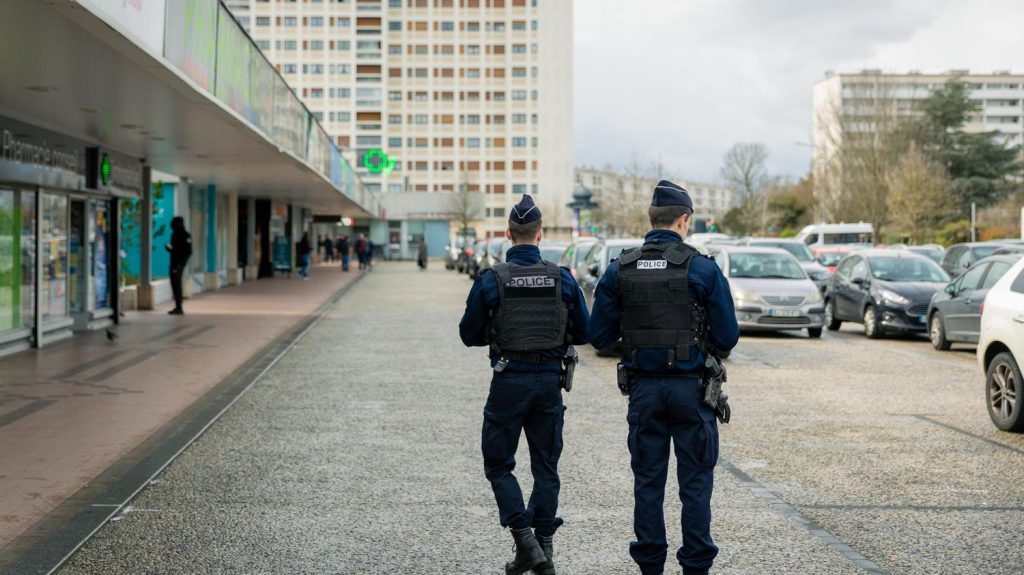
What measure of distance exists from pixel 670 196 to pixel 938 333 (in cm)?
1329

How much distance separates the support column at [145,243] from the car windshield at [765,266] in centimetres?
1182

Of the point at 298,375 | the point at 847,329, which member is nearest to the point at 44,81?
the point at 298,375

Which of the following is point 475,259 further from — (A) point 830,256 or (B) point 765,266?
(B) point 765,266

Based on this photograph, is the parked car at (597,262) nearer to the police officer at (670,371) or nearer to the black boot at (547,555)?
the black boot at (547,555)

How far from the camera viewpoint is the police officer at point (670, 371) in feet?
15.7

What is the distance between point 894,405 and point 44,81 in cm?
911

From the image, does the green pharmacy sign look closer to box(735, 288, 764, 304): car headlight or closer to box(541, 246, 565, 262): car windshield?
box(735, 288, 764, 304): car headlight

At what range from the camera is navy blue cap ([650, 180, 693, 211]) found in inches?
198

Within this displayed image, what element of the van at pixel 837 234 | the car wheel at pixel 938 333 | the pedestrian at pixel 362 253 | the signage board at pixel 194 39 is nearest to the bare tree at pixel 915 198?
the van at pixel 837 234

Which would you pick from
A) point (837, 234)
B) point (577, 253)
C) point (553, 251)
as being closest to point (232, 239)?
point (553, 251)

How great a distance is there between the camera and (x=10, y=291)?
49.2 feet

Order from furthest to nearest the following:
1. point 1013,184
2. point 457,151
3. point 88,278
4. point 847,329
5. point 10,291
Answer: point 457,151 → point 1013,184 → point 847,329 → point 88,278 → point 10,291

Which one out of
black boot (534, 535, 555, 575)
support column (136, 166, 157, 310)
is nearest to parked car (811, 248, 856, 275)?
support column (136, 166, 157, 310)

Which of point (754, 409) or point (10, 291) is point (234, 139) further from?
point (754, 409)
